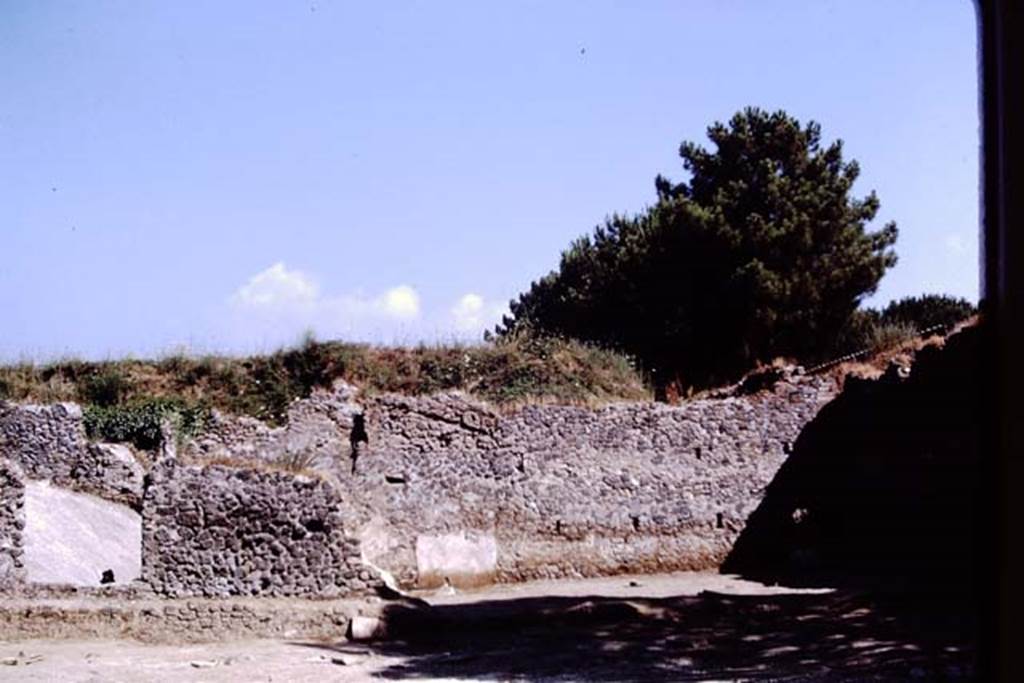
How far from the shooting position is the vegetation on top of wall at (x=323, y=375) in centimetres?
2739

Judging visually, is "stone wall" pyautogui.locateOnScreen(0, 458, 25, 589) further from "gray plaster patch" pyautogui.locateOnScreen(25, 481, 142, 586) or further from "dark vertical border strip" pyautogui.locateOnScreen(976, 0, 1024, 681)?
"dark vertical border strip" pyautogui.locateOnScreen(976, 0, 1024, 681)

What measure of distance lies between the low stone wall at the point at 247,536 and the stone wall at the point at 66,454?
8.04 metres

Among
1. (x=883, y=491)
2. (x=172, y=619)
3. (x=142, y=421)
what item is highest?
(x=142, y=421)

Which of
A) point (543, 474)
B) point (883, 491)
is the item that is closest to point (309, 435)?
point (543, 474)

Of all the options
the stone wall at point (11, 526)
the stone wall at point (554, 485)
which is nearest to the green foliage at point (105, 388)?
the stone wall at point (554, 485)

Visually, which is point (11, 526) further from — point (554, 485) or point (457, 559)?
point (554, 485)

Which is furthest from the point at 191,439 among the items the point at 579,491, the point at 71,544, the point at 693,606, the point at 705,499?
the point at 693,606

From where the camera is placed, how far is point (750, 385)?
2195cm

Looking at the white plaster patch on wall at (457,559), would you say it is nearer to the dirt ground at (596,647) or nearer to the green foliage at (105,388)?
the dirt ground at (596,647)

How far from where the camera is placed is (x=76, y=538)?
1783cm

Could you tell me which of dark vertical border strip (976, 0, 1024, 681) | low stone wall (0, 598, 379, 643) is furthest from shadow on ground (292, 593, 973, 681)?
dark vertical border strip (976, 0, 1024, 681)

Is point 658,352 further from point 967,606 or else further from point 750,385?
point 967,606

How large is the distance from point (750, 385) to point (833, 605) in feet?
27.6

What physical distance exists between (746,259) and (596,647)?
22.2 metres
